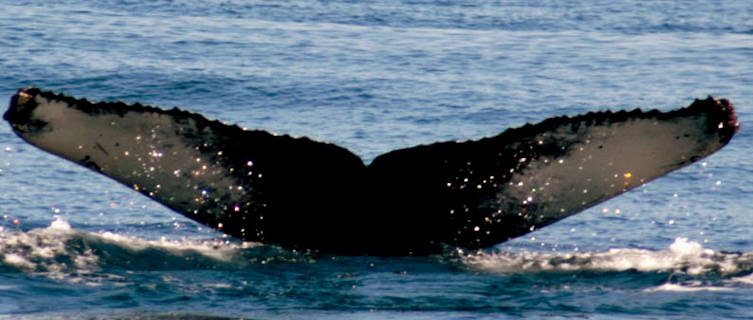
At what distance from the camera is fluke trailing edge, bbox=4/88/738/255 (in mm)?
5184

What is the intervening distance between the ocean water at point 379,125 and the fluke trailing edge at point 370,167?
211 mm

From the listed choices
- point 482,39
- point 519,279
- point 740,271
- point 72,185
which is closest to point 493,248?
point 519,279

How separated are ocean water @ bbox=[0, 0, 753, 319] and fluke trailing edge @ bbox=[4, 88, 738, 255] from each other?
211 millimetres

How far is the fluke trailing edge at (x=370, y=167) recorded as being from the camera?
5.18 meters

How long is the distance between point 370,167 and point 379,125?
4.39m

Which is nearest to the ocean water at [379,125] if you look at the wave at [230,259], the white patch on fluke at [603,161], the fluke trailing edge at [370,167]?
the wave at [230,259]

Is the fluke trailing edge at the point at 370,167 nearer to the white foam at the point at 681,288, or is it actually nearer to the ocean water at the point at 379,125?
the ocean water at the point at 379,125

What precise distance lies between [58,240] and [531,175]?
2.02 metres

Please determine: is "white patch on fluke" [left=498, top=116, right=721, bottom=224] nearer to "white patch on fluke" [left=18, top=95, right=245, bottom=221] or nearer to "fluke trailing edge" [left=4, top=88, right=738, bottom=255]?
"fluke trailing edge" [left=4, top=88, right=738, bottom=255]

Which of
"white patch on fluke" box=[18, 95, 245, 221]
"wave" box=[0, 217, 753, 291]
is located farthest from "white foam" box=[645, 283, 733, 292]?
"white patch on fluke" box=[18, 95, 245, 221]

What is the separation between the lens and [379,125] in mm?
9812

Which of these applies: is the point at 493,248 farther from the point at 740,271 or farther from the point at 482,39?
the point at 482,39

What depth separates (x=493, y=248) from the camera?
20.3ft

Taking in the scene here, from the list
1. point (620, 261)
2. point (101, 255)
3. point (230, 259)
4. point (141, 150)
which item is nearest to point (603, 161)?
point (620, 261)
